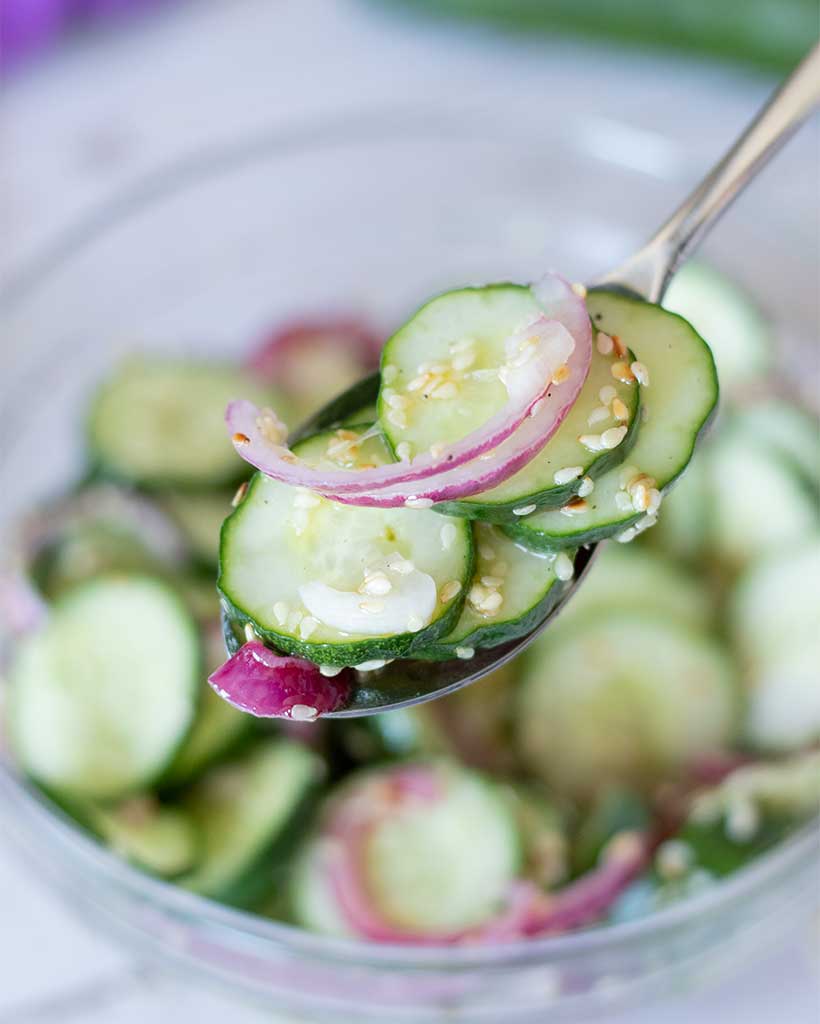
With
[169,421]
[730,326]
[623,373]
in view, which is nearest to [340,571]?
[623,373]

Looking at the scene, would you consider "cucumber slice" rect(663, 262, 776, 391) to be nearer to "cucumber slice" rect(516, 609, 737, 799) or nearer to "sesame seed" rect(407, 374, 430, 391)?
"cucumber slice" rect(516, 609, 737, 799)

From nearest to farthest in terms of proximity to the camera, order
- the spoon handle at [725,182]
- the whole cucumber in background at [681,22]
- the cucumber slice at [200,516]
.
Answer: the spoon handle at [725,182], the cucumber slice at [200,516], the whole cucumber in background at [681,22]

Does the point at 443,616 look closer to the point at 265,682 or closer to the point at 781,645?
the point at 265,682

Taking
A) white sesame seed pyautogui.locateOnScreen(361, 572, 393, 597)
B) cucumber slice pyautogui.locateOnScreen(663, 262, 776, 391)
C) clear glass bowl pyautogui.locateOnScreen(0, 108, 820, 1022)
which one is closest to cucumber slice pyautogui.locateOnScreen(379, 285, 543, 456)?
white sesame seed pyautogui.locateOnScreen(361, 572, 393, 597)

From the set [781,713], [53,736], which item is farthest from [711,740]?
[53,736]

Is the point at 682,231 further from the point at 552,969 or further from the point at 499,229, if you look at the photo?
the point at 499,229

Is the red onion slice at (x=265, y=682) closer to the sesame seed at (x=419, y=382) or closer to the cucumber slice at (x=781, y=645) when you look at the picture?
the sesame seed at (x=419, y=382)

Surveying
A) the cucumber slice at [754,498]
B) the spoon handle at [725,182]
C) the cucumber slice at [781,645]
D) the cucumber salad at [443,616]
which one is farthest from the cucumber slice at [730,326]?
the spoon handle at [725,182]
